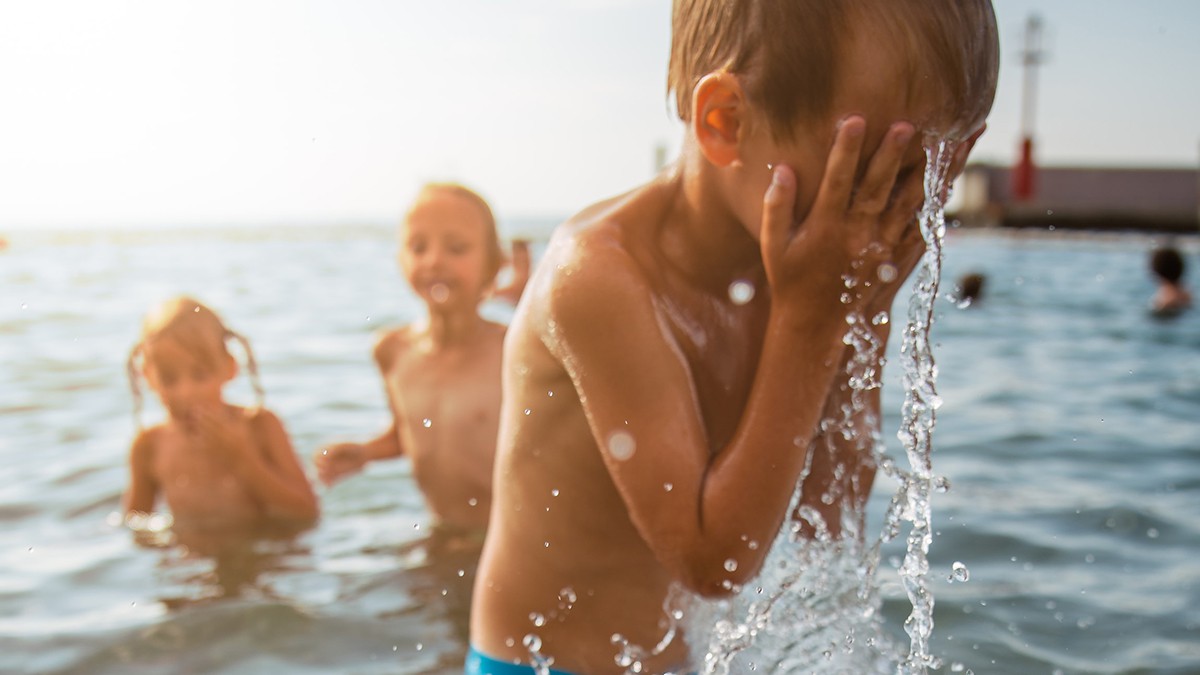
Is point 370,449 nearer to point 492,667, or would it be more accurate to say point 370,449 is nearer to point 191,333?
point 191,333

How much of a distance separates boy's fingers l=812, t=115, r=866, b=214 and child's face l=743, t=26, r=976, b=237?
0.02m

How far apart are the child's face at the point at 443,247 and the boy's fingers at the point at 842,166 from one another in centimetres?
261

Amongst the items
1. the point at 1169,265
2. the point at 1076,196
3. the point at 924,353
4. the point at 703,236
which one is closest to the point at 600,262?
the point at 703,236

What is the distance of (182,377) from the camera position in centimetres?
404

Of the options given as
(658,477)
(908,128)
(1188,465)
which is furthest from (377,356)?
(1188,465)

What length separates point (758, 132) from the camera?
1.50m

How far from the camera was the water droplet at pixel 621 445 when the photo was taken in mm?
1590

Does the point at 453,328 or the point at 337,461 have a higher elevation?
the point at 453,328

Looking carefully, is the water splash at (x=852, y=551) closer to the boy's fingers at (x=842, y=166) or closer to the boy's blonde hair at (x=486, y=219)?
the boy's fingers at (x=842, y=166)

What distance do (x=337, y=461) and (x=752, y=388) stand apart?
7.96 feet

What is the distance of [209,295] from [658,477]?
13.2 metres

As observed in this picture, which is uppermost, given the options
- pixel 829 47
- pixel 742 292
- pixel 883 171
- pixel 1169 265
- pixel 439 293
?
pixel 829 47

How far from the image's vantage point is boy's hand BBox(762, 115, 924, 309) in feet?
4.80

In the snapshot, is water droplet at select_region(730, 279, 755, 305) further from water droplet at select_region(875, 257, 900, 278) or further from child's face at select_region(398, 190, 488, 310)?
child's face at select_region(398, 190, 488, 310)
